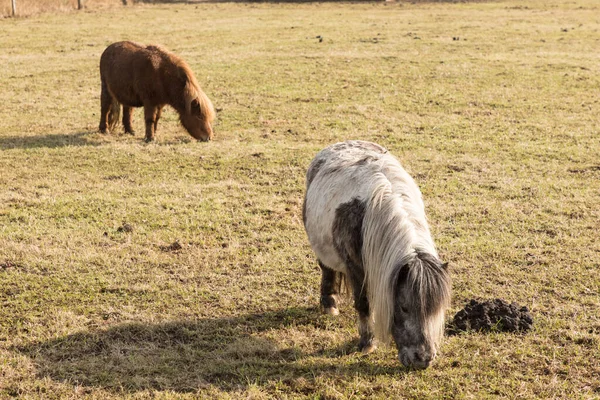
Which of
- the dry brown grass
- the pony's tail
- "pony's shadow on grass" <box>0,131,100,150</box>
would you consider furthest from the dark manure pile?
the dry brown grass

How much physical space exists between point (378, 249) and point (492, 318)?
5.86 feet

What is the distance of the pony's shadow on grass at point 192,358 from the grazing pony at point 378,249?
1.48 ft

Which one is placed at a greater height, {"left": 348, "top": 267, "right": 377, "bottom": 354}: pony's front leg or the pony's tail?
the pony's tail

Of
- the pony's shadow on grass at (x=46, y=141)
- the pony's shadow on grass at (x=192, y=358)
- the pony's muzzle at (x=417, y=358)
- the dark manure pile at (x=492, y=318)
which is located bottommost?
the pony's shadow on grass at (x=192, y=358)

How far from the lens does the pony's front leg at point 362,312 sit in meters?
5.57

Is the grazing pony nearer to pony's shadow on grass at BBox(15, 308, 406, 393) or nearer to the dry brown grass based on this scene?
pony's shadow on grass at BBox(15, 308, 406, 393)

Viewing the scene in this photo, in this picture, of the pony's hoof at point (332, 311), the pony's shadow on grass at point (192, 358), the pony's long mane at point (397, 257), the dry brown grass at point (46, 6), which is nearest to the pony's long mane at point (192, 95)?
the pony's shadow on grass at point (192, 358)

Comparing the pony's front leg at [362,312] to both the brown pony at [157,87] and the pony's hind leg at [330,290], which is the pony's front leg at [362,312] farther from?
the brown pony at [157,87]

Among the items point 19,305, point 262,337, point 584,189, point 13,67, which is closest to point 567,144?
point 584,189

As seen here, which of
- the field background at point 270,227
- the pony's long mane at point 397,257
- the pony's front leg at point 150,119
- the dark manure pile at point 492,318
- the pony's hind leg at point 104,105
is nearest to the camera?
the pony's long mane at point 397,257

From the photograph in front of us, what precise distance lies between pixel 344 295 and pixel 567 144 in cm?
723

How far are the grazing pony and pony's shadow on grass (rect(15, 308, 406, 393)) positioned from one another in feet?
1.48

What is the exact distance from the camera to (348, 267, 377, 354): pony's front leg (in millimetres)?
5574

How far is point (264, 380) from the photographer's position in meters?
5.39
